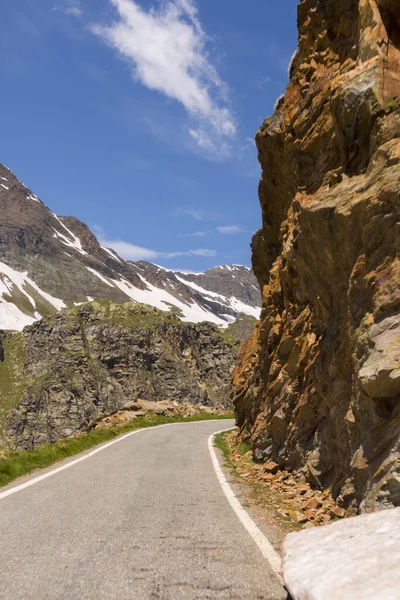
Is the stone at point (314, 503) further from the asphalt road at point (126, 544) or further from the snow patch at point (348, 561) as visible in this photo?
the snow patch at point (348, 561)

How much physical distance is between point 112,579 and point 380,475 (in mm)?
4079

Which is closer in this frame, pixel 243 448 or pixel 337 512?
pixel 337 512

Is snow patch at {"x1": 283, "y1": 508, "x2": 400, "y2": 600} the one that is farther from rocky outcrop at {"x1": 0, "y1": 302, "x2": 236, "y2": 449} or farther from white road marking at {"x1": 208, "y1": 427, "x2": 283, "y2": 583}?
rocky outcrop at {"x1": 0, "y1": 302, "x2": 236, "y2": 449}

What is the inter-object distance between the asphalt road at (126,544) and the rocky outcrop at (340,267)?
2.40 metres

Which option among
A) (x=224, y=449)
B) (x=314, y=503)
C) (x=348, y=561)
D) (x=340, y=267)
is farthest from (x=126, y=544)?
(x=224, y=449)

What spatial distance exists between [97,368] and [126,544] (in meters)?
142

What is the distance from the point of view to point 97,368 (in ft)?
468

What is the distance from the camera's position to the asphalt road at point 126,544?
4.53 m

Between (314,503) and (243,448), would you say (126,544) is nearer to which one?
(314,503)

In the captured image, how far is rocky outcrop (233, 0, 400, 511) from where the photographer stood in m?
7.32

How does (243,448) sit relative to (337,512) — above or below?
below

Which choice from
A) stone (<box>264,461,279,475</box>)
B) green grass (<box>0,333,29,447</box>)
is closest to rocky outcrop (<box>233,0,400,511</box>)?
stone (<box>264,461,279,475</box>)

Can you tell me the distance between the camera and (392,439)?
21.4ft

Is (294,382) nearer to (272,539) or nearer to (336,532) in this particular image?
(272,539)
